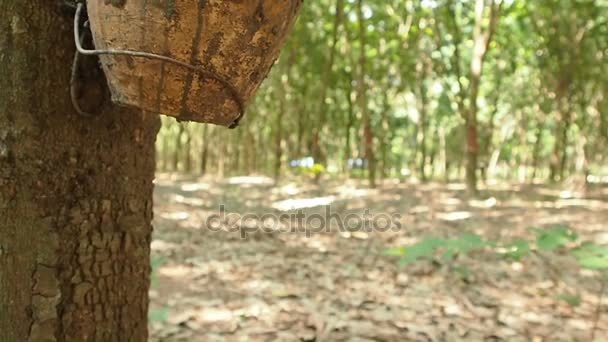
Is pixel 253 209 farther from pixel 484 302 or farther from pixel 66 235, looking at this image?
pixel 66 235

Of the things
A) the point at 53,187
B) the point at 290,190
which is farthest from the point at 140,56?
the point at 290,190

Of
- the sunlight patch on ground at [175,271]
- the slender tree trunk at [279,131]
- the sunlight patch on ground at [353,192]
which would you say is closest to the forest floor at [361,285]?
the sunlight patch on ground at [175,271]

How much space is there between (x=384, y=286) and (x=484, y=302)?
2.01 ft

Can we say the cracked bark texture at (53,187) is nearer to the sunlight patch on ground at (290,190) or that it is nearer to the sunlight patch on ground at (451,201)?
the sunlight patch on ground at (451,201)

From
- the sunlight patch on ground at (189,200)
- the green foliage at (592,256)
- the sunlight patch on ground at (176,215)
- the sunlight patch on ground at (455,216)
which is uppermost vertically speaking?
the green foliage at (592,256)

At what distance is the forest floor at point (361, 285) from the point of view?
8.17 ft

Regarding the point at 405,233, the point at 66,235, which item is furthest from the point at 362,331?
the point at 405,233

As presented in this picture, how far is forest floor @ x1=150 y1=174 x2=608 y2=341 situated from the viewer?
2.49 m

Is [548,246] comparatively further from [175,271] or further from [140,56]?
[175,271]

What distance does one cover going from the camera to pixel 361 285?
329 cm

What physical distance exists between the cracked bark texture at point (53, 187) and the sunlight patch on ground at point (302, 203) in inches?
224

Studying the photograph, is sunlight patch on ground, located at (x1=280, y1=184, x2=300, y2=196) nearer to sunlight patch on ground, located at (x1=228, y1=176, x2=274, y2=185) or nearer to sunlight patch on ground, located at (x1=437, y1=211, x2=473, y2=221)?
sunlight patch on ground, located at (x1=228, y1=176, x2=274, y2=185)

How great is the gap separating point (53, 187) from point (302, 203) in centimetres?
632

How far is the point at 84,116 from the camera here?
1.11 metres
